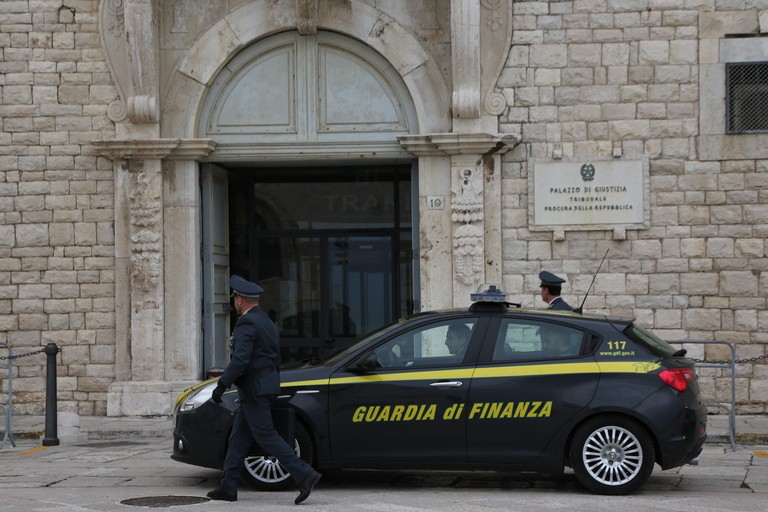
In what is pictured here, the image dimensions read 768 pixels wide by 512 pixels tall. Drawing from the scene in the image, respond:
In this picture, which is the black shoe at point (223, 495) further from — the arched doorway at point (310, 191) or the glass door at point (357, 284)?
the glass door at point (357, 284)

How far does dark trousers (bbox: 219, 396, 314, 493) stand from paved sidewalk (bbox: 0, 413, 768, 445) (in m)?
4.85

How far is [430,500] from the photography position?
9.50 m

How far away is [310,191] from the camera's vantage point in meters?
17.4

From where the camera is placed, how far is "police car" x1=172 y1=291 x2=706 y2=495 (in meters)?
9.70

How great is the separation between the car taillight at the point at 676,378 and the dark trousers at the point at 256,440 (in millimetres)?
2888

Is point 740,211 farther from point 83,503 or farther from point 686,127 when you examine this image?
point 83,503

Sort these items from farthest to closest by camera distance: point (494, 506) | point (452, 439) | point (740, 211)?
point (740, 211) < point (452, 439) < point (494, 506)

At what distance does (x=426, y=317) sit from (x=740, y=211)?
6431 mm

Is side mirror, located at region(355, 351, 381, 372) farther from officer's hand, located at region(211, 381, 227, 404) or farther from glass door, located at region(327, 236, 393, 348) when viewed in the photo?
glass door, located at region(327, 236, 393, 348)

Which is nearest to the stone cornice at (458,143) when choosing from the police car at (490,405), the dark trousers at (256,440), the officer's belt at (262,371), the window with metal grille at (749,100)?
the window with metal grille at (749,100)

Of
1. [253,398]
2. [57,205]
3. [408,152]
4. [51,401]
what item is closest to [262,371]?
[253,398]

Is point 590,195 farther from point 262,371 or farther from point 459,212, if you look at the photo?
point 262,371

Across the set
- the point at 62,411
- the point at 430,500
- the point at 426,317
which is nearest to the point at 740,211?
the point at 426,317

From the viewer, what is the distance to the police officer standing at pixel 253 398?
9406mm
